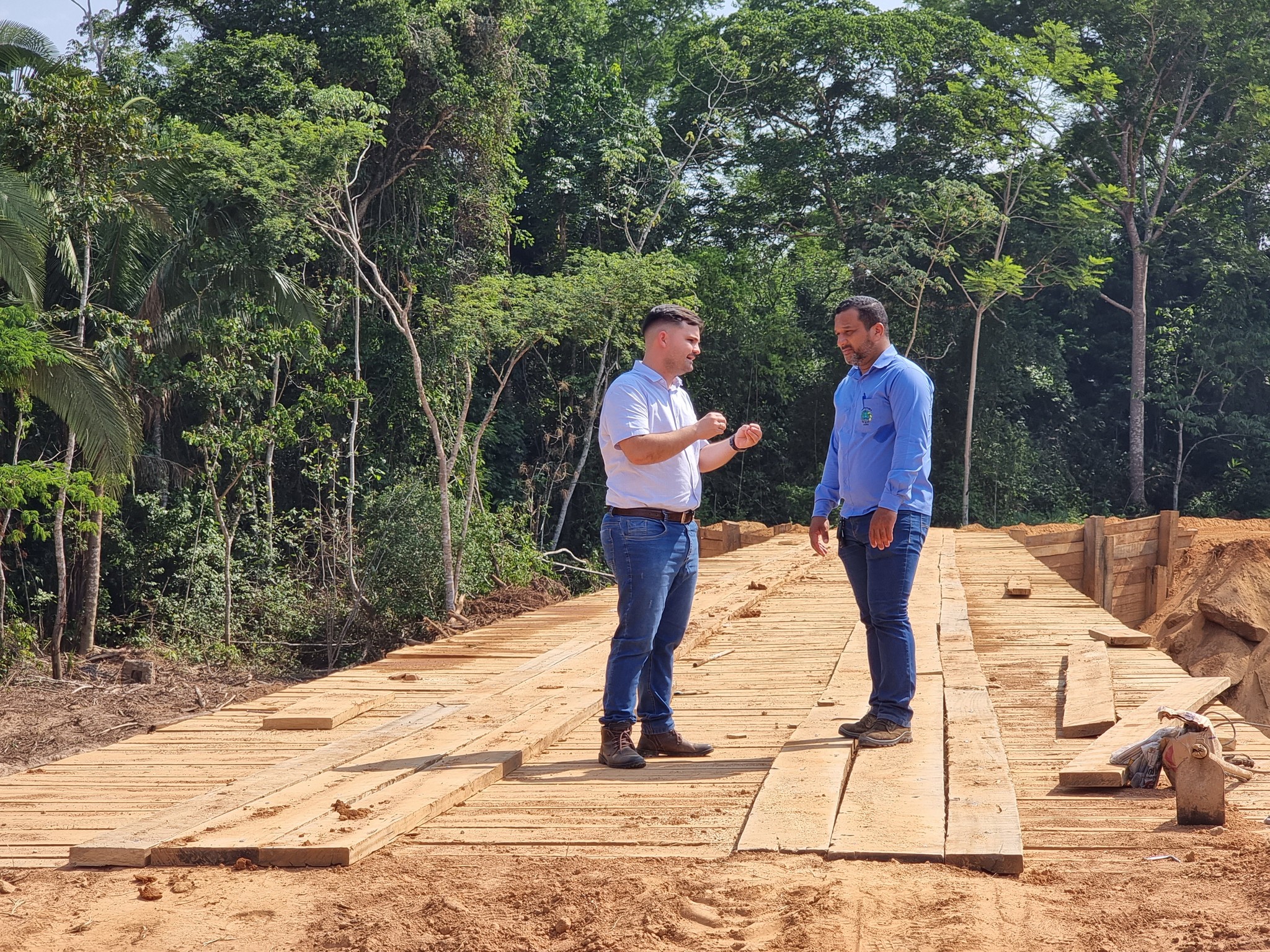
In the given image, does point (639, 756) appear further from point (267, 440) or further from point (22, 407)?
point (267, 440)

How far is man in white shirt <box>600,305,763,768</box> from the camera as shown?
3.92 metres

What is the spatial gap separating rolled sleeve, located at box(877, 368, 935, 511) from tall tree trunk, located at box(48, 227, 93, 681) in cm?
1072

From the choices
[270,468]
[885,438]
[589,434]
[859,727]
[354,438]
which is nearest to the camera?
[859,727]

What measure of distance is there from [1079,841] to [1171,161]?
80.3ft

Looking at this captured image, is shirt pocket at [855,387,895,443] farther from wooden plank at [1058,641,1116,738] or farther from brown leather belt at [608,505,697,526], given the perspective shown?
wooden plank at [1058,641,1116,738]

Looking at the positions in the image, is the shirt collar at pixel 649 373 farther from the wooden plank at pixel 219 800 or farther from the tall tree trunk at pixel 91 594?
the tall tree trunk at pixel 91 594

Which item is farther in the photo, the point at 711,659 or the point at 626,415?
the point at 711,659

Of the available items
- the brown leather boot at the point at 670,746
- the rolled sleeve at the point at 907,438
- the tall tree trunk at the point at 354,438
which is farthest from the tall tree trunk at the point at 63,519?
the rolled sleeve at the point at 907,438

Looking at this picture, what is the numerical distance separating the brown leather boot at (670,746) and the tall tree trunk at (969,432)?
58.8 ft

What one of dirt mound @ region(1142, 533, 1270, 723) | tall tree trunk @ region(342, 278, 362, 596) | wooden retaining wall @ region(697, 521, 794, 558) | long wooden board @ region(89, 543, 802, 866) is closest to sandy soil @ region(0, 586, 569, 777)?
tall tree trunk @ region(342, 278, 362, 596)

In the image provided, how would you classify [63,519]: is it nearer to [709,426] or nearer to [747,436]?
[747,436]

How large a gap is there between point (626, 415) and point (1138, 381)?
21.9m

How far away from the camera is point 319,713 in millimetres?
4906

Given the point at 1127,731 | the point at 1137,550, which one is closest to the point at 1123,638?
the point at 1127,731
